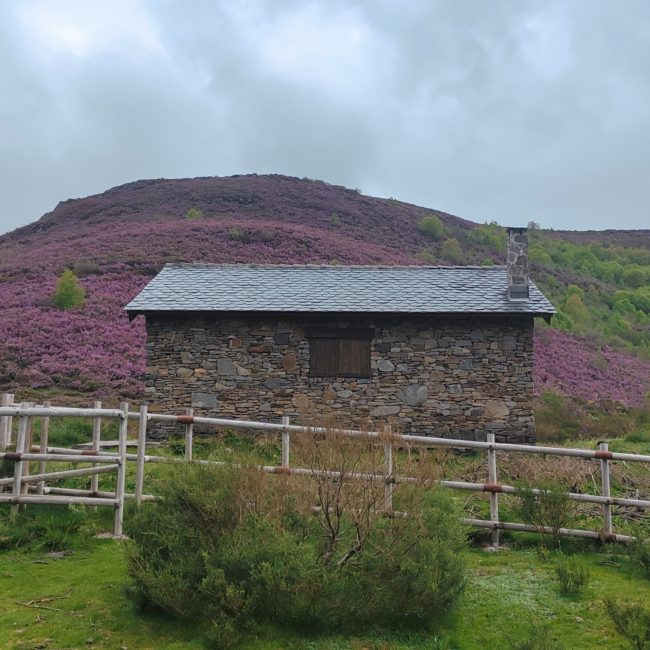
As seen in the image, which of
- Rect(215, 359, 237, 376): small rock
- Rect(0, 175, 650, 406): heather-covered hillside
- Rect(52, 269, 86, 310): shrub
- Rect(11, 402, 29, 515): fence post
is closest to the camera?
Rect(11, 402, 29, 515): fence post

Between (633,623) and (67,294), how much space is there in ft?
72.2

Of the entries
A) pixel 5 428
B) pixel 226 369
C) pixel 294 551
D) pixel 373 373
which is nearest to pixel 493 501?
pixel 294 551

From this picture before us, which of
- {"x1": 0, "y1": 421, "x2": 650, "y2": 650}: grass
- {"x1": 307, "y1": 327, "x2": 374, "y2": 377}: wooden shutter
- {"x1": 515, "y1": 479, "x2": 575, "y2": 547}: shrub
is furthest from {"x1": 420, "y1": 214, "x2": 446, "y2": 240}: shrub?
{"x1": 0, "y1": 421, "x2": 650, "y2": 650}: grass

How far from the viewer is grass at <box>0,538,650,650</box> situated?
5187mm

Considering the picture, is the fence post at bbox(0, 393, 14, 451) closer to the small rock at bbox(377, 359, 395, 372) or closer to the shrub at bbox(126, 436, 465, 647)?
the shrub at bbox(126, 436, 465, 647)

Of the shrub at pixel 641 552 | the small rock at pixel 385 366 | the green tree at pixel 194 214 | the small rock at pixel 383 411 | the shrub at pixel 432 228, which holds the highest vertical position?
the shrub at pixel 432 228

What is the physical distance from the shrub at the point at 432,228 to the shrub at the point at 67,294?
74.6ft

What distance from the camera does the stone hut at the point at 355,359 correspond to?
45.2ft

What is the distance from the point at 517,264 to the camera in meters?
14.7

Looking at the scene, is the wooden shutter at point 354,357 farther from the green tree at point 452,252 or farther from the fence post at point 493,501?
the green tree at point 452,252

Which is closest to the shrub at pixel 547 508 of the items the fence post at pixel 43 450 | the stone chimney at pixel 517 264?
the fence post at pixel 43 450

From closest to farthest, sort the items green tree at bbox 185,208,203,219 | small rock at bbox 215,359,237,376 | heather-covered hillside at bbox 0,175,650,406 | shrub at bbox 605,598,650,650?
shrub at bbox 605,598,650,650 < small rock at bbox 215,359,237,376 < heather-covered hillside at bbox 0,175,650,406 < green tree at bbox 185,208,203,219

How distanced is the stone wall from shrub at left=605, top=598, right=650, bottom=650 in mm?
8513

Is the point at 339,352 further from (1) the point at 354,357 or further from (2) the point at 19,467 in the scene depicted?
(2) the point at 19,467
